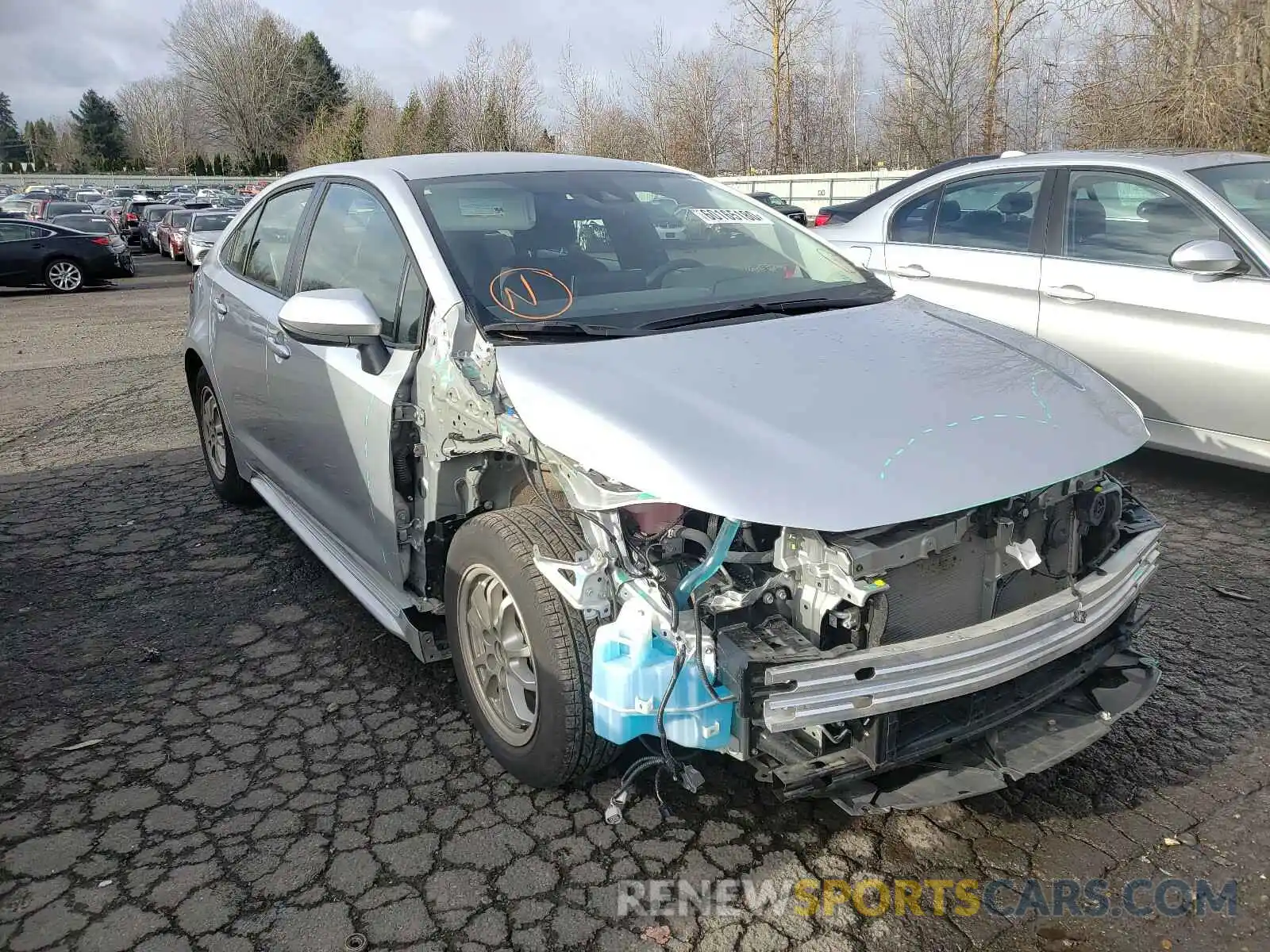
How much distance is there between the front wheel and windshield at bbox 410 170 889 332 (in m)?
0.70

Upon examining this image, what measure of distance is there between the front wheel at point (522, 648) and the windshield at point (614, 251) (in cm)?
70

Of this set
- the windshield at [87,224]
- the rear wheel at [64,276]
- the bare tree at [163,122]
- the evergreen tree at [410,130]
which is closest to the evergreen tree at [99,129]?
the bare tree at [163,122]

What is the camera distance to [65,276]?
19.2m

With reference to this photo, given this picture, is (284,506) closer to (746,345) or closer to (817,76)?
(746,345)

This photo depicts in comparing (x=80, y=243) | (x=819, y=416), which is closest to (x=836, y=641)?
(x=819, y=416)

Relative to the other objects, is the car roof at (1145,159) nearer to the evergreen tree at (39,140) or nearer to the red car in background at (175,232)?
the red car in background at (175,232)

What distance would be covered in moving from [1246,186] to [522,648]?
4.63 meters

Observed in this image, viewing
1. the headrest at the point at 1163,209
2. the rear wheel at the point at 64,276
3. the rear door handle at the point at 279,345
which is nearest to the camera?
the rear door handle at the point at 279,345

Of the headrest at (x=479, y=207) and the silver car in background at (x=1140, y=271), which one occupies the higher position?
the headrest at (x=479, y=207)

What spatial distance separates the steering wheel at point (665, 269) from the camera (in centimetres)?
341

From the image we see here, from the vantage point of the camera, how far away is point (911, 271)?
6227 millimetres

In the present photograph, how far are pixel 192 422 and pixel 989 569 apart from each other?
6754 millimetres

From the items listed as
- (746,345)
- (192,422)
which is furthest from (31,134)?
(746,345)

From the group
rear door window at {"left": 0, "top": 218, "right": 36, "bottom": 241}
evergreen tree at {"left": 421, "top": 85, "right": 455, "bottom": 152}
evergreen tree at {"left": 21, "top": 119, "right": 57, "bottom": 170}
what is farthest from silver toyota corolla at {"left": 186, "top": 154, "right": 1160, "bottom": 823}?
evergreen tree at {"left": 21, "top": 119, "right": 57, "bottom": 170}
